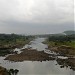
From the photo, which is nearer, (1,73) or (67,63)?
(1,73)

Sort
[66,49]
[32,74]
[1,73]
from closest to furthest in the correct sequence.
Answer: [1,73] → [32,74] → [66,49]

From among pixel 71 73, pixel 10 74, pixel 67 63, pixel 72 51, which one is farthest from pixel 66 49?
pixel 10 74

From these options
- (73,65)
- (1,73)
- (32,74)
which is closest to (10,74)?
(1,73)

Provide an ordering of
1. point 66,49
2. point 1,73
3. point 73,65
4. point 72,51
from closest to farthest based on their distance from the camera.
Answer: point 1,73, point 73,65, point 72,51, point 66,49

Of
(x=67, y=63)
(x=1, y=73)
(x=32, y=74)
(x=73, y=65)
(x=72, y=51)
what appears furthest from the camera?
(x=72, y=51)

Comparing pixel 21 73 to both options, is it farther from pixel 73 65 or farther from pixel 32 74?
pixel 73 65

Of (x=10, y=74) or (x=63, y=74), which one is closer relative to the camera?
(x=10, y=74)

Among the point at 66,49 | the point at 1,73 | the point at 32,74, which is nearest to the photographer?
the point at 1,73

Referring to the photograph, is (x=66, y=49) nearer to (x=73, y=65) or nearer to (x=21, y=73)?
(x=73, y=65)
